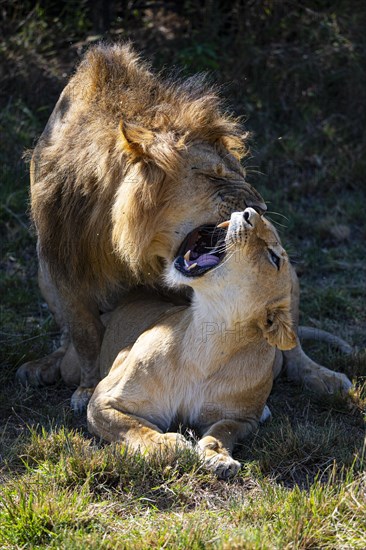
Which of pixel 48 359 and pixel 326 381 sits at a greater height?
pixel 48 359

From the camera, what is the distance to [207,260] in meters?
3.71

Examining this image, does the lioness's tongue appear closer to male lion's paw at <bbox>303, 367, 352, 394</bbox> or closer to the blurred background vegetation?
male lion's paw at <bbox>303, 367, 352, 394</bbox>

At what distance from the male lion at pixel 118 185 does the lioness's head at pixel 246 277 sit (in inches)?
10.9

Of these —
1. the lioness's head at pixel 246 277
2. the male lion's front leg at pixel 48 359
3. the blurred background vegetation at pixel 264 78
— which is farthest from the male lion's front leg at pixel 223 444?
the blurred background vegetation at pixel 264 78

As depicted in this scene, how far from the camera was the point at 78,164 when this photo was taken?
4266 mm

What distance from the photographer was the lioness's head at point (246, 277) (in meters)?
3.61

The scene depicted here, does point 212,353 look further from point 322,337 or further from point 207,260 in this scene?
point 322,337

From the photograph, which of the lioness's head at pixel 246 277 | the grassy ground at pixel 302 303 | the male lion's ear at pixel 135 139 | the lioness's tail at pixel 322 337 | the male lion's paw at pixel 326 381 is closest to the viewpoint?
the grassy ground at pixel 302 303

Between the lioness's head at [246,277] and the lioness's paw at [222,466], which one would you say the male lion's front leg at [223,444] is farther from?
the lioness's head at [246,277]

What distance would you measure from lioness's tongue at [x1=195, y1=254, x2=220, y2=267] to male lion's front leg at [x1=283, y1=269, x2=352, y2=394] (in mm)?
1065

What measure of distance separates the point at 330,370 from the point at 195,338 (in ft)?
4.02

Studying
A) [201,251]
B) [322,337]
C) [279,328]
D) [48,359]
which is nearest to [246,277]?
[279,328]

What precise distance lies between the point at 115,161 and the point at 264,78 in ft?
13.4

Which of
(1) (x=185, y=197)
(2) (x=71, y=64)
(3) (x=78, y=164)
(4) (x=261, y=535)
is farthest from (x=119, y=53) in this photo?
(2) (x=71, y=64)
